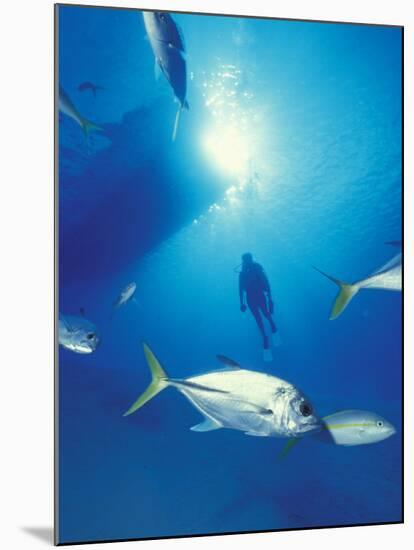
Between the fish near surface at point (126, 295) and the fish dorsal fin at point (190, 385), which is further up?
the fish near surface at point (126, 295)

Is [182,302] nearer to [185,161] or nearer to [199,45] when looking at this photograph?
[185,161]

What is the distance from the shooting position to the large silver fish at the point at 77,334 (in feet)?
11.4

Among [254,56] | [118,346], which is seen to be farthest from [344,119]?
[118,346]

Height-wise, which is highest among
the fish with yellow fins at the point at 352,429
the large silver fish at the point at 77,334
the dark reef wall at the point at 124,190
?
the dark reef wall at the point at 124,190

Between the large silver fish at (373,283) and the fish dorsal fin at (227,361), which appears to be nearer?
the fish dorsal fin at (227,361)

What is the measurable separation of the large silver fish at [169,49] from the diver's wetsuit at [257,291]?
79cm

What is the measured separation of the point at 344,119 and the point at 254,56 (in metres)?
0.59

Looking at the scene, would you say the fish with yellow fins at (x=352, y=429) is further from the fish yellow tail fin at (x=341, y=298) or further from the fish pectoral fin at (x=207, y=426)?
the fish yellow tail fin at (x=341, y=298)

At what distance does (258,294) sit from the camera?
3695 millimetres

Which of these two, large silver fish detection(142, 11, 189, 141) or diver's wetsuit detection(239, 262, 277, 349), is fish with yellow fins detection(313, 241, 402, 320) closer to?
diver's wetsuit detection(239, 262, 277, 349)

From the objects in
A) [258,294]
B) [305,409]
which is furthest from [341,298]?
[305,409]

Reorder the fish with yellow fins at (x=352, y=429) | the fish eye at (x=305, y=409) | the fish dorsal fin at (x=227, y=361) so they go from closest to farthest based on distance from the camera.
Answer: the fish eye at (x=305, y=409)
the fish dorsal fin at (x=227, y=361)
the fish with yellow fins at (x=352, y=429)

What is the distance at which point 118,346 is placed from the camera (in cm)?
354

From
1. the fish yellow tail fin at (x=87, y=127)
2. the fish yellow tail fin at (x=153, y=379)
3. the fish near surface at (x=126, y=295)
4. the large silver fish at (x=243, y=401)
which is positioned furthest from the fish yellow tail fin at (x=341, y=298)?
the fish yellow tail fin at (x=87, y=127)
